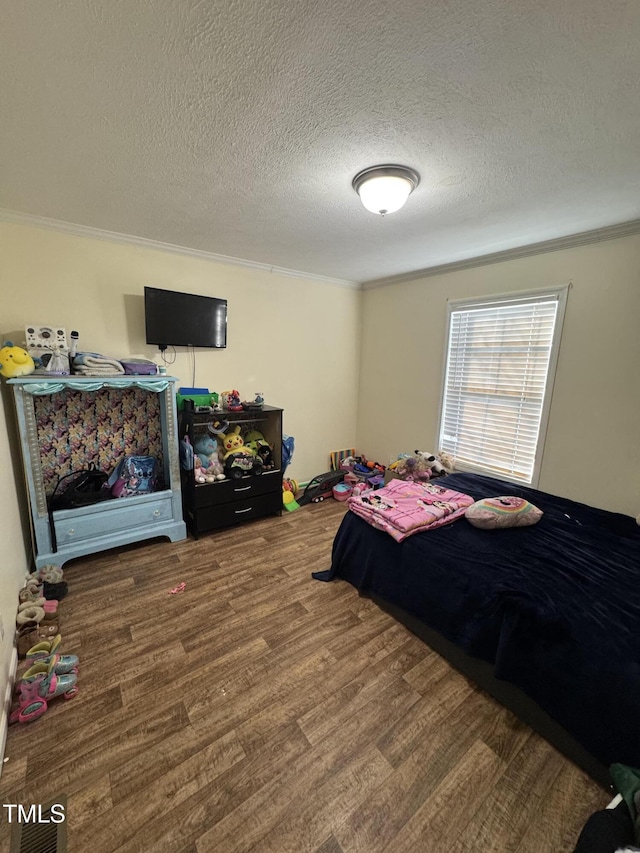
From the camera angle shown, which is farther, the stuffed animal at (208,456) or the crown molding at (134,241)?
the stuffed animal at (208,456)

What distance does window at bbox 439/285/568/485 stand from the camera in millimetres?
2631

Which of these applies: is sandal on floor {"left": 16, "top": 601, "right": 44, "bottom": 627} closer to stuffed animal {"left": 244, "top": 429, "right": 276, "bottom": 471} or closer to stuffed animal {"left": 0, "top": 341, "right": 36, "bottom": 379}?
stuffed animal {"left": 0, "top": 341, "right": 36, "bottom": 379}

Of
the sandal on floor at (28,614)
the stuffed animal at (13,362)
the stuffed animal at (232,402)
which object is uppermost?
the stuffed animal at (13,362)

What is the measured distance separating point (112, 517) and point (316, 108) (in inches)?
107

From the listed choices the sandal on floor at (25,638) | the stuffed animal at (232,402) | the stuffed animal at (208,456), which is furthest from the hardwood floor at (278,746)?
the stuffed animal at (232,402)

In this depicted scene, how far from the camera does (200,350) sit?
3.03 metres

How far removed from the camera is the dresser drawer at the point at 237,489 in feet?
9.12

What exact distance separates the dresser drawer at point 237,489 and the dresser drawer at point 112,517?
261 millimetres

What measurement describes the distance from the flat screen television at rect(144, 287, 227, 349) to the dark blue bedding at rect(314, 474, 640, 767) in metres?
1.97

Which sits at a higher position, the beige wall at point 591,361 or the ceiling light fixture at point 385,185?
the ceiling light fixture at point 385,185

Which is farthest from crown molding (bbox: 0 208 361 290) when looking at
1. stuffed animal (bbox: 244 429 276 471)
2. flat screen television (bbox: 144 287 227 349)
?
stuffed animal (bbox: 244 429 276 471)

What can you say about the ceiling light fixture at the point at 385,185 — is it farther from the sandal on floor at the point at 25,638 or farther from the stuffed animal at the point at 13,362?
the sandal on floor at the point at 25,638

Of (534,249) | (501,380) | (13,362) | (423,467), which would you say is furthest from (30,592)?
(534,249)

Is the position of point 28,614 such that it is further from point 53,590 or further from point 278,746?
point 278,746
